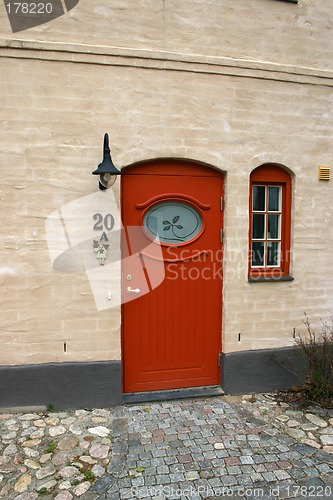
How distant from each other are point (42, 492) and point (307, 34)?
Answer: 5.66 meters

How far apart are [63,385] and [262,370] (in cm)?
244

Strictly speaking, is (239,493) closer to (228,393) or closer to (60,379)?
(228,393)

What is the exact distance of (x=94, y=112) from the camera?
156 inches

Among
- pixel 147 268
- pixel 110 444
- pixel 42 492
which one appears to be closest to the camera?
pixel 42 492

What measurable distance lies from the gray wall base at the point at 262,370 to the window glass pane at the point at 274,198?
183cm

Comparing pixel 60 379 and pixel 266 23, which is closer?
pixel 60 379

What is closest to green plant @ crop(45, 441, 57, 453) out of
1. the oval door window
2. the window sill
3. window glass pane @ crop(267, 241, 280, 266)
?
the oval door window

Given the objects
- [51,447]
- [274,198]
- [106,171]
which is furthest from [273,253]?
[51,447]

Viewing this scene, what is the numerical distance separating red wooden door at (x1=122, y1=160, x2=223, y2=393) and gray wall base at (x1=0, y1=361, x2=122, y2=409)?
28 cm

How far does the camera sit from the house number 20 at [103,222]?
4.03 metres

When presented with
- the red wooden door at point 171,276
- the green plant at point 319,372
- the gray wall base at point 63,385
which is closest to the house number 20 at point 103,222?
the red wooden door at point 171,276

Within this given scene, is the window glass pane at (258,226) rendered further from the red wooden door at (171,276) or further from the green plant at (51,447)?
the green plant at (51,447)

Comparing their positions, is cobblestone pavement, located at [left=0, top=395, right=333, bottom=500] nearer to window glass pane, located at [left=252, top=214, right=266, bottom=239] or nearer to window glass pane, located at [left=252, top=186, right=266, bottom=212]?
window glass pane, located at [left=252, top=214, right=266, bottom=239]

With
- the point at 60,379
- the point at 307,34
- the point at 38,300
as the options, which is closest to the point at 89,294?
the point at 38,300
